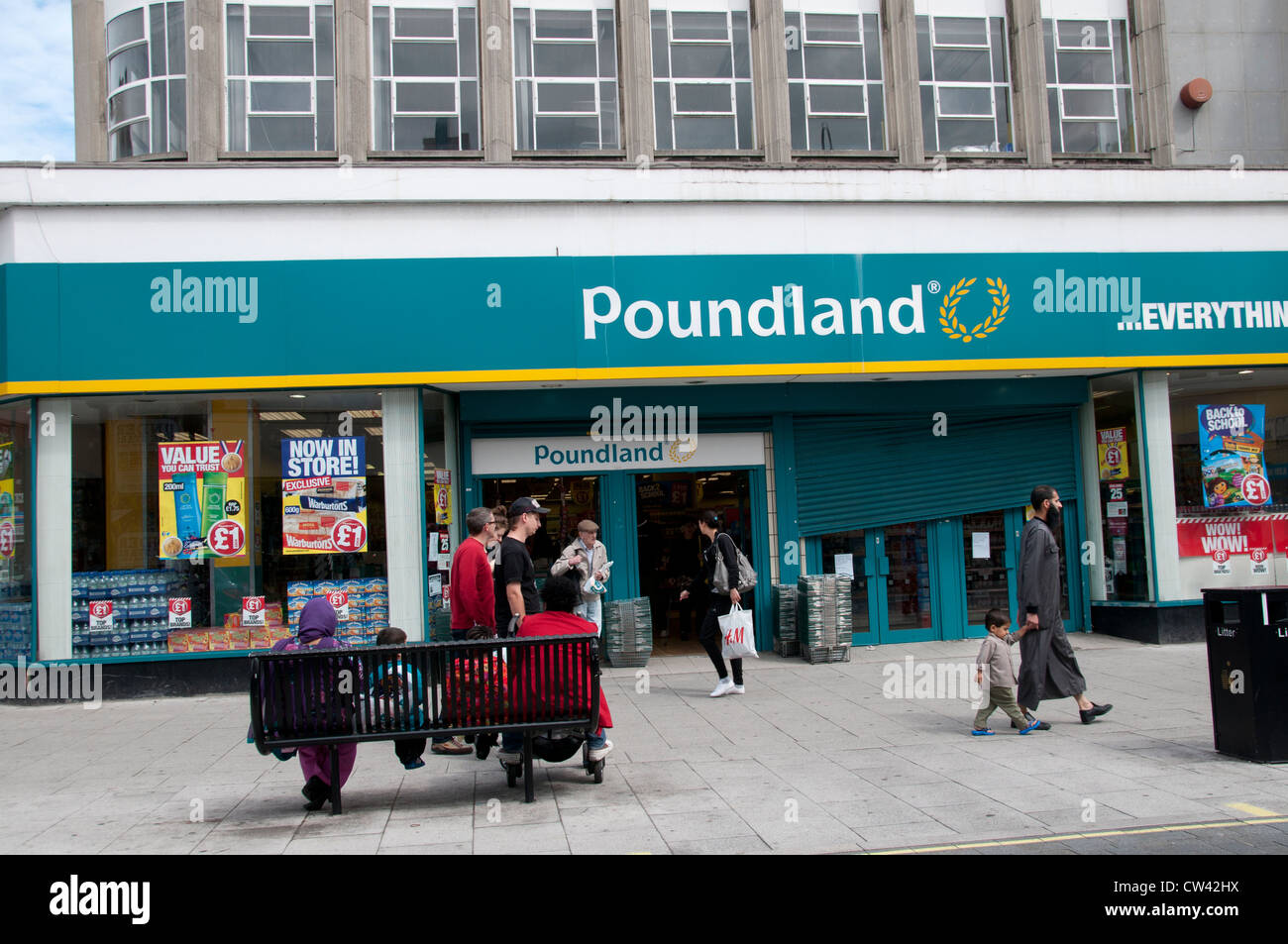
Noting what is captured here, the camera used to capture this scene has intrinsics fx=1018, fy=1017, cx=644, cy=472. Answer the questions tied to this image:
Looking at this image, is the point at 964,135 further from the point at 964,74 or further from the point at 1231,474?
the point at 1231,474

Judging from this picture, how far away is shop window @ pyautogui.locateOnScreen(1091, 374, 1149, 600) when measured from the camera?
1298cm

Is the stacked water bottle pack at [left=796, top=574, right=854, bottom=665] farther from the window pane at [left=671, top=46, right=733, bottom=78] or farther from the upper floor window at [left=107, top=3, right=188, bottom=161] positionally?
the upper floor window at [left=107, top=3, right=188, bottom=161]

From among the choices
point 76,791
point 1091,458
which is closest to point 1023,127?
point 1091,458

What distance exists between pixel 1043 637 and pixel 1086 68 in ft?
29.7

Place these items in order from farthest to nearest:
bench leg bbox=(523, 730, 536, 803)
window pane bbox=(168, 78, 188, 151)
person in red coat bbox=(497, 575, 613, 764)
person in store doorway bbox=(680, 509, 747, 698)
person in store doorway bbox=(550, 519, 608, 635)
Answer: window pane bbox=(168, 78, 188, 151) < person in store doorway bbox=(550, 519, 608, 635) < person in store doorway bbox=(680, 509, 747, 698) < person in red coat bbox=(497, 575, 613, 764) < bench leg bbox=(523, 730, 536, 803)

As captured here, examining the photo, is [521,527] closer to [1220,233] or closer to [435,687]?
[435,687]

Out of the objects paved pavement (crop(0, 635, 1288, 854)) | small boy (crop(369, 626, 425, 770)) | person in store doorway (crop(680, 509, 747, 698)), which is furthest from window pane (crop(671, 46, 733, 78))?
small boy (crop(369, 626, 425, 770))

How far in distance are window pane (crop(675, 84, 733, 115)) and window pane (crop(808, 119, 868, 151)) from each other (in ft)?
3.72

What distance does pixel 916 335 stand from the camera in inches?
482

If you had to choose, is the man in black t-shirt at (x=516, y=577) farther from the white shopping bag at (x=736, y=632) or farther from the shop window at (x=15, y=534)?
the shop window at (x=15, y=534)

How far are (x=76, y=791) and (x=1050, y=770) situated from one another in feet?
22.5

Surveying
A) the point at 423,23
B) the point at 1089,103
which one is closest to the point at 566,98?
the point at 423,23

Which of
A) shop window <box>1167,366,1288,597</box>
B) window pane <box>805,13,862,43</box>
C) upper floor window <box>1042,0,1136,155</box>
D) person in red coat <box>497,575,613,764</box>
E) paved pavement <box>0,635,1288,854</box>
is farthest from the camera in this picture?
upper floor window <box>1042,0,1136,155</box>

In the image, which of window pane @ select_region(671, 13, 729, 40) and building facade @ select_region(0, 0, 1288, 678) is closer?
building facade @ select_region(0, 0, 1288, 678)
